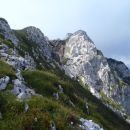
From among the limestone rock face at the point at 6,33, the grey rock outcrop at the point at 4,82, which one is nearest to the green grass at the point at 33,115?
the grey rock outcrop at the point at 4,82

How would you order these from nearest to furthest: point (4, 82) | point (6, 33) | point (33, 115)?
point (33, 115) < point (4, 82) < point (6, 33)

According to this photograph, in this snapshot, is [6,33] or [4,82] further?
[6,33]

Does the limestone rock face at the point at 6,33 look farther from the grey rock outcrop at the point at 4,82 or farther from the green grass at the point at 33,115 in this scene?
the green grass at the point at 33,115

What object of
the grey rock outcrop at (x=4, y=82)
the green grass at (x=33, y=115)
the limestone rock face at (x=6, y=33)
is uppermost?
the limestone rock face at (x=6, y=33)

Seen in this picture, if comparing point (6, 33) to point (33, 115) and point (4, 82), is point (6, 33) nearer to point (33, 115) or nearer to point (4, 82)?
point (4, 82)

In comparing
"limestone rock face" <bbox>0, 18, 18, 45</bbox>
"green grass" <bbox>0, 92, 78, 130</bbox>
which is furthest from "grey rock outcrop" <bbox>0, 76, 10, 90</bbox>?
"limestone rock face" <bbox>0, 18, 18, 45</bbox>

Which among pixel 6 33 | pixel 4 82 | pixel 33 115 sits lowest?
pixel 33 115

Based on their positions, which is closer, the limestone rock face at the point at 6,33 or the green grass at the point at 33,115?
the green grass at the point at 33,115

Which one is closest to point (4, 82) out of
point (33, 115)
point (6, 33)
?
point (33, 115)

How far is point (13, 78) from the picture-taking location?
3200 cm

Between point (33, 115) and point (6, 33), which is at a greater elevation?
point (6, 33)

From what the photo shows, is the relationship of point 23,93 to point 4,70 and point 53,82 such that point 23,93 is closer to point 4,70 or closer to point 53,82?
point 4,70

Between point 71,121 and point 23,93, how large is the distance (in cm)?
533

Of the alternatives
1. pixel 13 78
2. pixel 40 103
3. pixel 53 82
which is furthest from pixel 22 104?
pixel 53 82
